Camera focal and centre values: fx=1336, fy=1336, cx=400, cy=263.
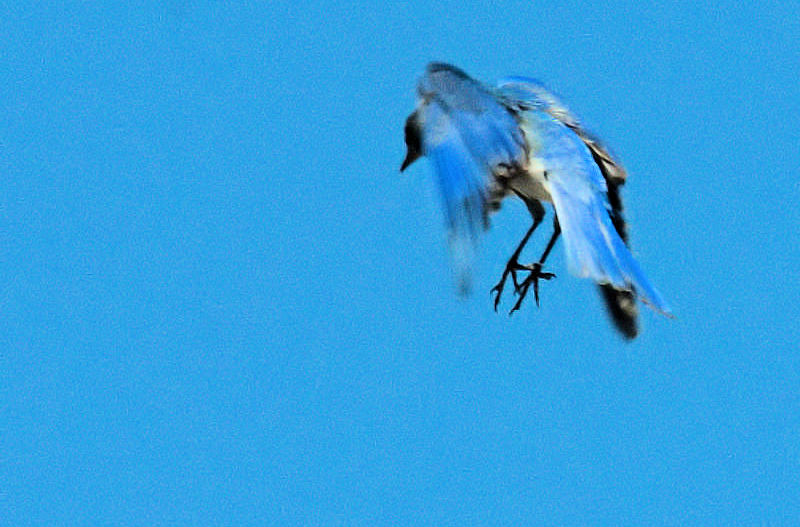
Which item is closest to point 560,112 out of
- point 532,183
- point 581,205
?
point 532,183

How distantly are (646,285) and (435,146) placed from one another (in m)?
0.84

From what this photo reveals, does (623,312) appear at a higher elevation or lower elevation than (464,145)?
lower

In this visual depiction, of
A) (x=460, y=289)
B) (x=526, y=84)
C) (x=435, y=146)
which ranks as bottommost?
(x=460, y=289)

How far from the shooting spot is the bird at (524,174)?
170 inches

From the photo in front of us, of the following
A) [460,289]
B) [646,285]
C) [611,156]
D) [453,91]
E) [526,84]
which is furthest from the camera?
Answer: [526,84]

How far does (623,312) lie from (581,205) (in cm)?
60

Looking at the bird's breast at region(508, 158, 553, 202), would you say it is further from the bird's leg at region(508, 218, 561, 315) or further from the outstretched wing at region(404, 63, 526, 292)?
the bird's leg at region(508, 218, 561, 315)

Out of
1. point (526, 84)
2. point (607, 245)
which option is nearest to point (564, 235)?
point (607, 245)

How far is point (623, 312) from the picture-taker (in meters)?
4.93

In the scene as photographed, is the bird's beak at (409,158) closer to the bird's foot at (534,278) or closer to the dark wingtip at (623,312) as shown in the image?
the bird's foot at (534,278)

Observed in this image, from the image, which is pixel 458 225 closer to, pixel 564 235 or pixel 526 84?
pixel 564 235

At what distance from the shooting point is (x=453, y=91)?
4.67 meters

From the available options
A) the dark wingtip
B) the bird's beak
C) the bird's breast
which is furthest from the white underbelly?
the bird's beak

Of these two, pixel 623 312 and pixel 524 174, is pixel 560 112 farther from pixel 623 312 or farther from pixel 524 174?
pixel 623 312
